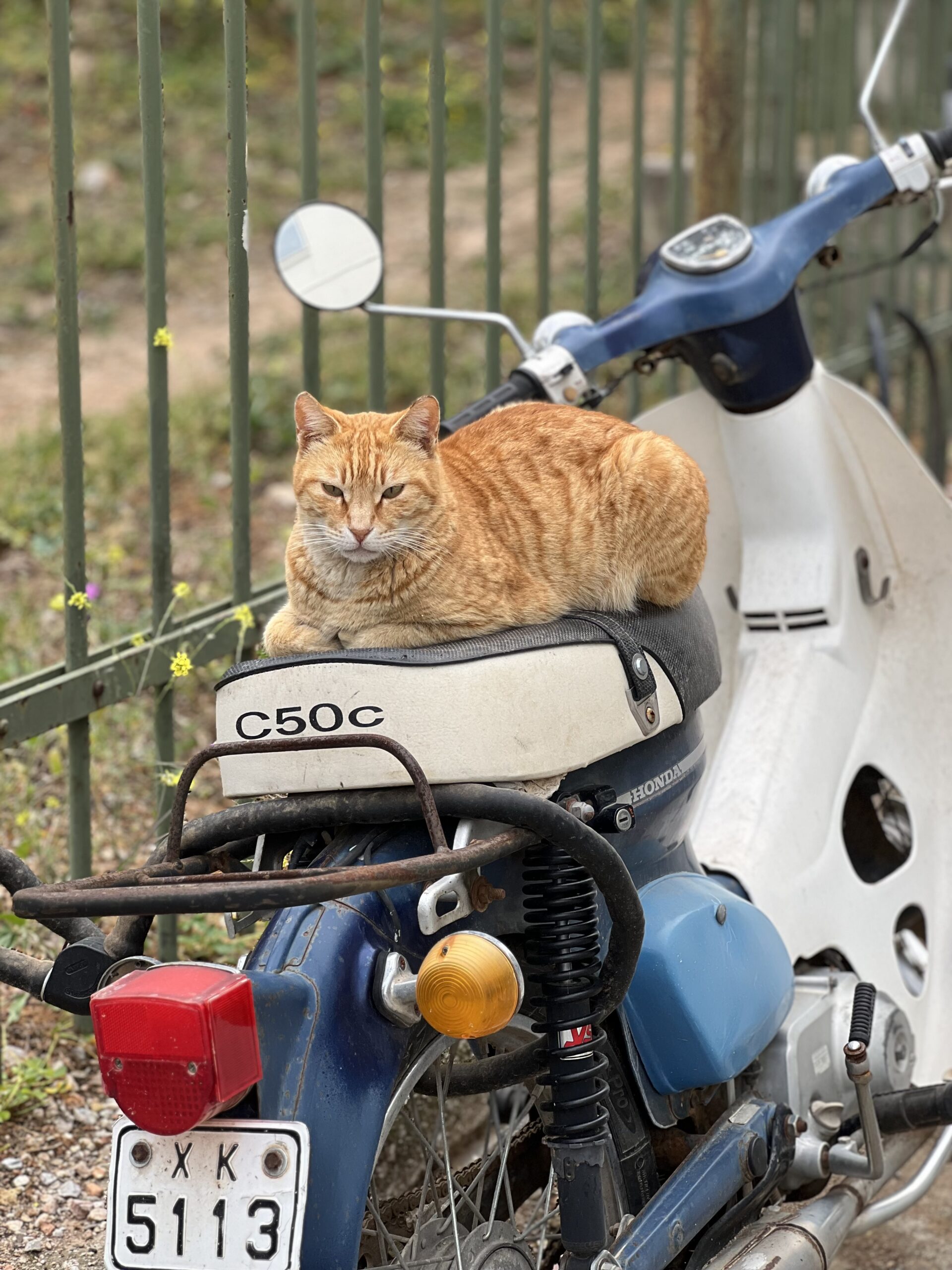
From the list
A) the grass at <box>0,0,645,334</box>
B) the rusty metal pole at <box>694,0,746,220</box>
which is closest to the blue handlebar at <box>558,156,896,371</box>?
the rusty metal pole at <box>694,0,746,220</box>

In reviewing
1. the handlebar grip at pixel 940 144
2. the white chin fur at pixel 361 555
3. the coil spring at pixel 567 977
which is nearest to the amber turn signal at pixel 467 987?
the coil spring at pixel 567 977

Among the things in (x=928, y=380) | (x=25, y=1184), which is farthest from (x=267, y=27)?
(x=25, y=1184)

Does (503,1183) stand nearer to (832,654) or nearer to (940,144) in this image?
(832,654)

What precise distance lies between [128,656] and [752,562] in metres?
1.04

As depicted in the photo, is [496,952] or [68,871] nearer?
[496,952]

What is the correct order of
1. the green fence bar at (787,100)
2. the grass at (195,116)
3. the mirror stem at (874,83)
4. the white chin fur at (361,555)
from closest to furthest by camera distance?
the white chin fur at (361,555) < the mirror stem at (874,83) < the green fence bar at (787,100) < the grass at (195,116)

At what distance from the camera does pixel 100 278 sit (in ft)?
20.2

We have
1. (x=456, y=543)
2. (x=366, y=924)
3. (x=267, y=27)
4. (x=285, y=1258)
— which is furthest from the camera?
(x=267, y=27)

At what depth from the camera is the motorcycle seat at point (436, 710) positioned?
148 cm

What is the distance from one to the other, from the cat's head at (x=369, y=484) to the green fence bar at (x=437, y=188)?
88cm

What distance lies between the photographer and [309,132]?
2.53m

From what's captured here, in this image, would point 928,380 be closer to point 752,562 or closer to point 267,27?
point 752,562

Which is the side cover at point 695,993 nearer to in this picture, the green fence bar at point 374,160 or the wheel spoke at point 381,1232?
the wheel spoke at point 381,1232

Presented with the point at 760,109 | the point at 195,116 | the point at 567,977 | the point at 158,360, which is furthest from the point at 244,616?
the point at 195,116
